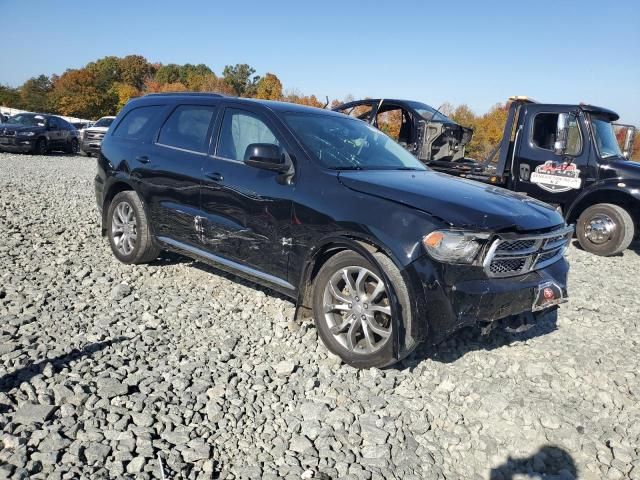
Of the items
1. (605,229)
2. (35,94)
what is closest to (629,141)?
(605,229)

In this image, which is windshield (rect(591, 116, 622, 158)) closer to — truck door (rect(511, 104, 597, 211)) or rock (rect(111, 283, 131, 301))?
truck door (rect(511, 104, 597, 211))

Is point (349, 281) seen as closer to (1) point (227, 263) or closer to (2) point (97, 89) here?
(1) point (227, 263)

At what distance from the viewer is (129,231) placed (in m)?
5.28

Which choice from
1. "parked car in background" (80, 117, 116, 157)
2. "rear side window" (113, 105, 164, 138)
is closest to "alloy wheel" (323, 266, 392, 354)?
"rear side window" (113, 105, 164, 138)

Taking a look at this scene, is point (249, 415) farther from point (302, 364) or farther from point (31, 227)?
point (31, 227)

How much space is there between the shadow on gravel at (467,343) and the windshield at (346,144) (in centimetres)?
148

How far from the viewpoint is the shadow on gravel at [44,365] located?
2965 millimetres

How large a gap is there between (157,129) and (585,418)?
171 inches

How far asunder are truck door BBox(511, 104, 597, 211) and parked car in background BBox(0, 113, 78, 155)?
17.3 metres

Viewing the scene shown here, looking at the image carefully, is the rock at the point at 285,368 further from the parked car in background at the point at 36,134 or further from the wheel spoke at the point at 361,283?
the parked car in background at the point at 36,134

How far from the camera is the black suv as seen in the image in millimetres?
3125

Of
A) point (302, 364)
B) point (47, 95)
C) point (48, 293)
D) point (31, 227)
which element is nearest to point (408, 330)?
point (302, 364)

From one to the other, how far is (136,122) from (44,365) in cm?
298

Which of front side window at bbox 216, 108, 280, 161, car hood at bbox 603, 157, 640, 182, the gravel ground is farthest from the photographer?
car hood at bbox 603, 157, 640, 182
